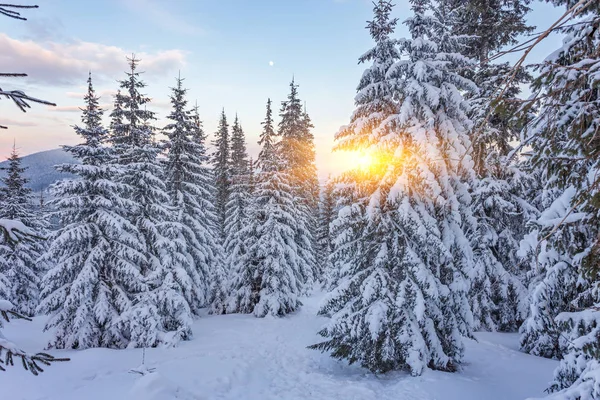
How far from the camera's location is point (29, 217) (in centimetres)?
2430

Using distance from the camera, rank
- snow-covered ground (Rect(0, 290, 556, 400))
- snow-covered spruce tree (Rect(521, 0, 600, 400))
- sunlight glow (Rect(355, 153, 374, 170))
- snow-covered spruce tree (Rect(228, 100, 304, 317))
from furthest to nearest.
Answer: snow-covered spruce tree (Rect(228, 100, 304, 317)) → sunlight glow (Rect(355, 153, 374, 170)) → snow-covered ground (Rect(0, 290, 556, 400)) → snow-covered spruce tree (Rect(521, 0, 600, 400))

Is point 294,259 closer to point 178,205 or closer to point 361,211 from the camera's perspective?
point 178,205

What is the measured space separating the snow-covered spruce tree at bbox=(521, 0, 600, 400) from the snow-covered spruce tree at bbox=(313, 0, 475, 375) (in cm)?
327

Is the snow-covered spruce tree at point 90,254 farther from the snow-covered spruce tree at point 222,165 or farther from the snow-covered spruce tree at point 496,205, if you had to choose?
the snow-covered spruce tree at point 222,165

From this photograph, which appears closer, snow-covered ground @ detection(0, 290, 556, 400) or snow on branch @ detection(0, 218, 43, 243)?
snow on branch @ detection(0, 218, 43, 243)

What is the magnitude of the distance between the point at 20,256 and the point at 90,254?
45.2 ft

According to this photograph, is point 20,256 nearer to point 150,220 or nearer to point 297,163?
point 150,220

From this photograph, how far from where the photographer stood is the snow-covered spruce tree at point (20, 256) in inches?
866

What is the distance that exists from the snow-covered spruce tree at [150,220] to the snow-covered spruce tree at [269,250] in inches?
215

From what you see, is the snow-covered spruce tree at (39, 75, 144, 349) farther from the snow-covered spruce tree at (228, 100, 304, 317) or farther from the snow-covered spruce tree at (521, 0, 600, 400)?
the snow-covered spruce tree at (521, 0, 600, 400)

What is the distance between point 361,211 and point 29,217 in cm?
2518

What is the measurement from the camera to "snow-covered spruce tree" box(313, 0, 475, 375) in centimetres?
990

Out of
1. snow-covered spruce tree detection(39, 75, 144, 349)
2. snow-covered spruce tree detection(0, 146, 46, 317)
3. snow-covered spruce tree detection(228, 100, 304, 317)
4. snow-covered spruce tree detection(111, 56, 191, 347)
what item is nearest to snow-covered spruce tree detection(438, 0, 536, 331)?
snow-covered spruce tree detection(228, 100, 304, 317)

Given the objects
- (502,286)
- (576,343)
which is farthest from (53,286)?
(502,286)
